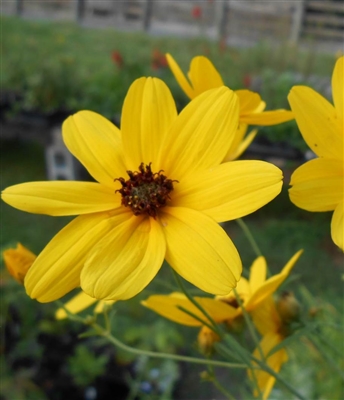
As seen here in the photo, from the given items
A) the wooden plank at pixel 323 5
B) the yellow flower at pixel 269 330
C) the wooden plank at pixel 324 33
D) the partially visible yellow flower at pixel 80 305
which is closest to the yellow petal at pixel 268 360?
the yellow flower at pixel 269 330

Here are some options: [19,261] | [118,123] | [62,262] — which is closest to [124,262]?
[62,262]

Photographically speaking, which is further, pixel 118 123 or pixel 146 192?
pixel 118 123

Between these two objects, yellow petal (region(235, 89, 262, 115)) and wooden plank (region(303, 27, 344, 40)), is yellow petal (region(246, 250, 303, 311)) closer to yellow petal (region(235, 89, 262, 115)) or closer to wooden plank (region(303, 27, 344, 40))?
yellow petal (region(235, 89, 262, 115))

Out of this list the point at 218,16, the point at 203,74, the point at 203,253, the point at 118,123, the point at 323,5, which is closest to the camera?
the point at 203,253

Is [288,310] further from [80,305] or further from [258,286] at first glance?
[80,305]

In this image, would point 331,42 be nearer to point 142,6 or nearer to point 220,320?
point 142,6
